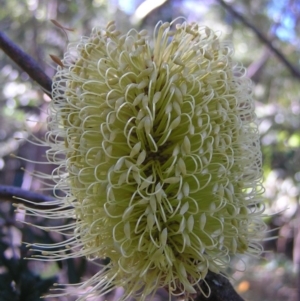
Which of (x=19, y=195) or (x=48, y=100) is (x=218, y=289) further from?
(x=48, y=100)

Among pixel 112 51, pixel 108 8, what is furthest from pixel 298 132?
pixel 112 51

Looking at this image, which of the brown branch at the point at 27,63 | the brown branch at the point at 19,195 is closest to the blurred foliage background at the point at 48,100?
the brown branch at the point at 19,195

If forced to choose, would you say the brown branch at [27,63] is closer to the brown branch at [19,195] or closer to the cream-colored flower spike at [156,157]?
the cream-colored flower spike at [156,157]

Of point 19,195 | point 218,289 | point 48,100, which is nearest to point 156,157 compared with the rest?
point 218,289

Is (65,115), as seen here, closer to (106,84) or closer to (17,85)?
(106,84)

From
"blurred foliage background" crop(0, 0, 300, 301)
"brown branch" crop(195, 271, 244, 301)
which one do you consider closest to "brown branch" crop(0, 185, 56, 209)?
"blurred foliage background" crop(0, 0, 300, 301)
